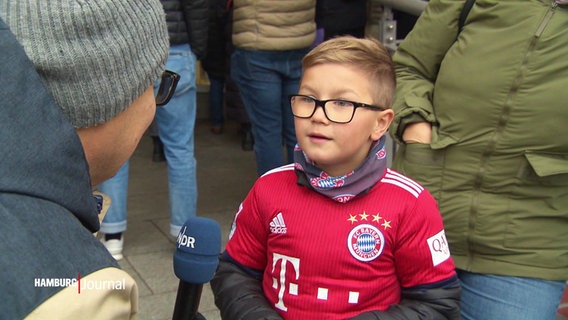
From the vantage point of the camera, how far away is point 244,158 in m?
7.87

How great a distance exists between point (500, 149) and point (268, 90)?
8.58 ft

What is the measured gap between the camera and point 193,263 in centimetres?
200

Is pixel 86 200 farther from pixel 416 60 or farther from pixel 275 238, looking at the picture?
pixel 416 60

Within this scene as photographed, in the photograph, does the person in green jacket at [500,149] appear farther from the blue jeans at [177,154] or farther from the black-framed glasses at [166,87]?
the blue jeans at [177,154]

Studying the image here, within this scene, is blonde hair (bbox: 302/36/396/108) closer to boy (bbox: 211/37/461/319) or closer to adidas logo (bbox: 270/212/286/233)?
boy (bbox: 211/37/461/319)

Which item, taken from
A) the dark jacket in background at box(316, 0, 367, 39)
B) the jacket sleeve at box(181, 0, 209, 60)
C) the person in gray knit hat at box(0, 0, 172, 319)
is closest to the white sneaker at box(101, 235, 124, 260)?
A: the jacket sleeve at box(181, 0, 209, 60)

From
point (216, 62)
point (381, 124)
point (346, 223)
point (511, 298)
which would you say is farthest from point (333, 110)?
point (216, 62)

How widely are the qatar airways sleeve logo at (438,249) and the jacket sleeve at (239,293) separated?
0.47 m

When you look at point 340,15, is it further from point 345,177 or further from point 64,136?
point 64,136

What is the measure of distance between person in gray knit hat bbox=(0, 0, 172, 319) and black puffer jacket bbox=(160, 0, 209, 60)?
127 inches

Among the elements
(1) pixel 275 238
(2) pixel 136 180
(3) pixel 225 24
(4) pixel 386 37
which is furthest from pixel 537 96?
(2) pixel 136 180

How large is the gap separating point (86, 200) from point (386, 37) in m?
3.93

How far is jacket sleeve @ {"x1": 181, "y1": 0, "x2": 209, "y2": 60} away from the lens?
486 centimetres

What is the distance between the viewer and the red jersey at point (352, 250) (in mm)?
2373
